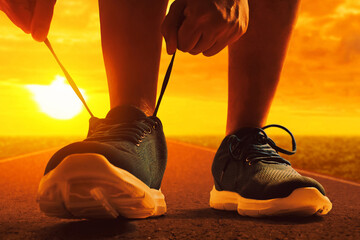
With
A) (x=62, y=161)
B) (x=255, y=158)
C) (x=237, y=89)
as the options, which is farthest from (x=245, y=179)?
(x=62, y=161)

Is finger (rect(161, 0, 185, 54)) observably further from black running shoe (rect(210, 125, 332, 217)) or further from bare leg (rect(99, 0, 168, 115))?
black running shoe (rect(210, 125, 332, 217))

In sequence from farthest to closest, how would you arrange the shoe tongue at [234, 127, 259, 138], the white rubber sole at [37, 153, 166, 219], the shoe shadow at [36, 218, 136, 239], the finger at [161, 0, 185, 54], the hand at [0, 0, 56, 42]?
the shoe tongue at [234, 127, 259, 138] → the hand at [0, 0, 56, 42] → the finger at [161, 0, 185, 54] → the shoe shadow at [36, 218, 136, 239] → the white rubber sole at [37, 153, 166, 219]

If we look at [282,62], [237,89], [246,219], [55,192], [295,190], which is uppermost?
[282,62]

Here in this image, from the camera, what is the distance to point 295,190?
164 cm

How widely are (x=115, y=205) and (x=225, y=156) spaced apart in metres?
0.81

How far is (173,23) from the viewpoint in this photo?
1.42 meters

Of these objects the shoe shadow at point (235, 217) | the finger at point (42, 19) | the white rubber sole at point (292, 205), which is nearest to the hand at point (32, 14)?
the finger at point (42, 19)

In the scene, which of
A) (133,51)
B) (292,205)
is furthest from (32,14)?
(292,205)

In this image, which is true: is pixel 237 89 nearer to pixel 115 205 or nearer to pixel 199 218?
pixel 199 218

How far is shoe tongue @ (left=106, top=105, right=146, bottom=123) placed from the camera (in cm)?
171

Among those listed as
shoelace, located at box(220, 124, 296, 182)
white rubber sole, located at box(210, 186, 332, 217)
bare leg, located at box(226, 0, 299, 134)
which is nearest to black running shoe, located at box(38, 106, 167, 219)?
white rubber sole, located at box(210, 186, 332, 217)

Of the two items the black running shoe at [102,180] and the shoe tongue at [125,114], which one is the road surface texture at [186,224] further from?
the shoe tongue at [125,114]

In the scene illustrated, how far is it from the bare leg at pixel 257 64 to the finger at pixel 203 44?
25.2 inches

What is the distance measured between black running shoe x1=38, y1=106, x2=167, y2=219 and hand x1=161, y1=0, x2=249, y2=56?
0.39 metres
